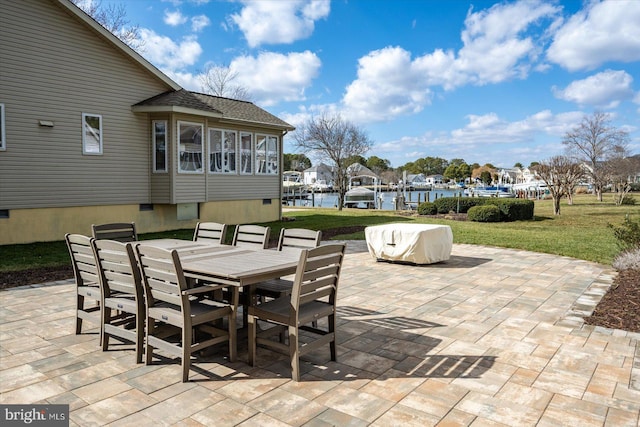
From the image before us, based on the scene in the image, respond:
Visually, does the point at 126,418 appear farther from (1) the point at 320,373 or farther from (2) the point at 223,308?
(1) the point at 320,373

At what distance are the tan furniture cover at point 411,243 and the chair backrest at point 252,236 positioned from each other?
396cm

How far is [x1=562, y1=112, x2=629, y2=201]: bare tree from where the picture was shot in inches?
1391

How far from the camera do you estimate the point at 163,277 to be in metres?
3.41

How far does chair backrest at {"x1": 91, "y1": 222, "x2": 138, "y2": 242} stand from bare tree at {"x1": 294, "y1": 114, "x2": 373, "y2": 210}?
69.8 feet

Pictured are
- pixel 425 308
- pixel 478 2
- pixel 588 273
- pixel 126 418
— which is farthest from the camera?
pixel 478 2

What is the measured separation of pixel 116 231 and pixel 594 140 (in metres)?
39.9

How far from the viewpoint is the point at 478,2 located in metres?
15.2

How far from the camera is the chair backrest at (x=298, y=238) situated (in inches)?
190

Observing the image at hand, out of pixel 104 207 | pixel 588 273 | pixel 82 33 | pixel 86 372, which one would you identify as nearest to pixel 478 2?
pixel 588 273

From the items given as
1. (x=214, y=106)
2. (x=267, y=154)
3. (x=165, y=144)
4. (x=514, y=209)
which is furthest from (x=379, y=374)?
(x=514, y=209)

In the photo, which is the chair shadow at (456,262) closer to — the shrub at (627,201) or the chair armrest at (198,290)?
the chair armrest at (198,290)

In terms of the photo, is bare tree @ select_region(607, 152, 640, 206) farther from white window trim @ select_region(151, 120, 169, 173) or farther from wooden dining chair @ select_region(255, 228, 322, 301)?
wooden dining chair @ select_region(255, 228, 322, 301)

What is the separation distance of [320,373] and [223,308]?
3.14ft

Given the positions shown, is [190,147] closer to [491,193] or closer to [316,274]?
[316,274]
